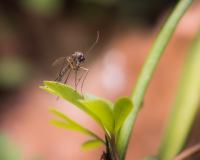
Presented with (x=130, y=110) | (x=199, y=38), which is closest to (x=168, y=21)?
(x=130, y=110)

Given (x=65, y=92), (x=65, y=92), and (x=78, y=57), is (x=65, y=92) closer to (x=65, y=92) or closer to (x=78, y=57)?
(x=65, y=92)

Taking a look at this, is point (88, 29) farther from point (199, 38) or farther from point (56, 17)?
point (199, 38)

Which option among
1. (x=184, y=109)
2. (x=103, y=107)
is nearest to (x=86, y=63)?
(x=184, y=109)

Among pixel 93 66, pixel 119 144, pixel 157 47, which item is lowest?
pixel 119 144

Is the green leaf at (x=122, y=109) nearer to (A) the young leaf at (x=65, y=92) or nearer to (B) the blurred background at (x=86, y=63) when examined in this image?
(A) the young leaf at (x=65, y=92)

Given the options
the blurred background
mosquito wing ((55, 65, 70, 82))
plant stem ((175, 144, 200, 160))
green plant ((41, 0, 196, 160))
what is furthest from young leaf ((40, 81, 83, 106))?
the blurred background

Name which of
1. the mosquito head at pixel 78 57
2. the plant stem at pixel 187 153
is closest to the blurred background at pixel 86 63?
the mosquito head at pixel 78 57
